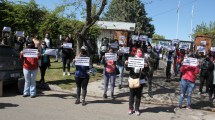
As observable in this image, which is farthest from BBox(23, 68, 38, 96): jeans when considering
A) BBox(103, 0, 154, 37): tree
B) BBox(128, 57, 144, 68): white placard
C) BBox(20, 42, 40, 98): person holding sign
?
BBox(103, 0, 154, 37): tree

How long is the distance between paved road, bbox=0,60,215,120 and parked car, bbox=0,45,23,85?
1.72ft

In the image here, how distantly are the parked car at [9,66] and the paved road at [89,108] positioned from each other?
524mm

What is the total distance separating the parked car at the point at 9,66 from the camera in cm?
1070

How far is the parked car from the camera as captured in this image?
421 inches

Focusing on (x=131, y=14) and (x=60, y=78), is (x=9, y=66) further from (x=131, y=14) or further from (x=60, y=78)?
(x=131, y=14)

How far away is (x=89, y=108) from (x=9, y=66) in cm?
310

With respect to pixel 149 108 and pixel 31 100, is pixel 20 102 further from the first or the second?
pixel 149 108

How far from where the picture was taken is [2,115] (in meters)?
8.15

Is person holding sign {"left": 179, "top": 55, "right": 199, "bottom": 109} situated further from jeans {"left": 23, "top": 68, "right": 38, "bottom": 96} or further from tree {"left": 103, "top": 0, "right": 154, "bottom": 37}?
tree {"left": 103, "top": 0, "right": 154, "bottom": 37}

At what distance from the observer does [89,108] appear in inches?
383

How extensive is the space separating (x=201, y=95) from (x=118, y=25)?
2853cm

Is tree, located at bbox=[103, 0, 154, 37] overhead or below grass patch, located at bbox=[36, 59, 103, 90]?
overhead

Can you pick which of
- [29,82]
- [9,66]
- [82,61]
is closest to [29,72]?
[29,82]

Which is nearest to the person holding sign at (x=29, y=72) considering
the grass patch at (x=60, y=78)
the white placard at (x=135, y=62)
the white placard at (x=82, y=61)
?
the white placard at (x=82, y=61)
